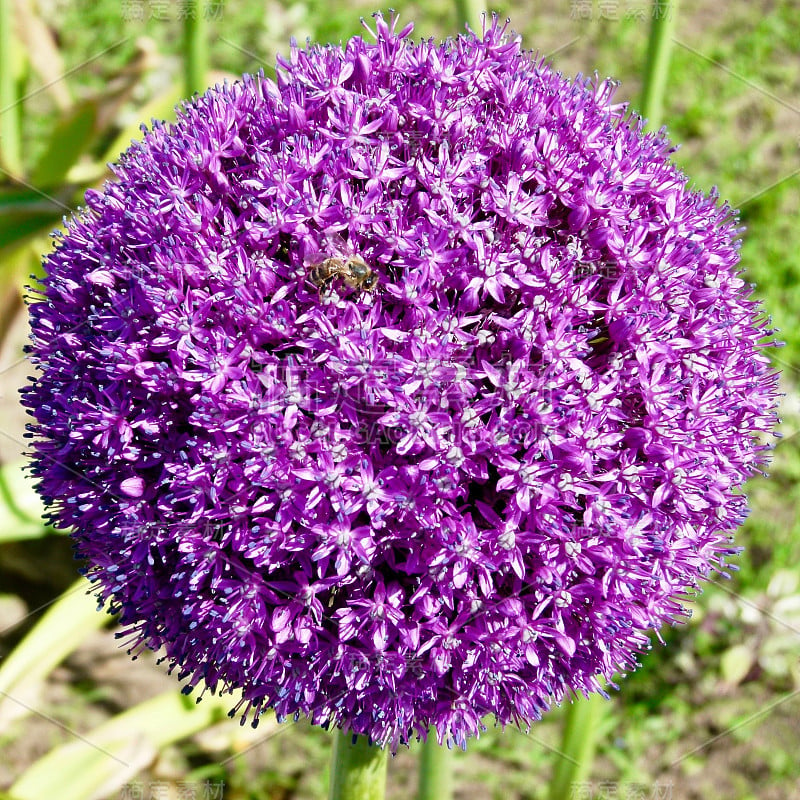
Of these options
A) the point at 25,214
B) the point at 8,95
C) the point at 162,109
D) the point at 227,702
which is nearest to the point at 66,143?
the point at 8,95

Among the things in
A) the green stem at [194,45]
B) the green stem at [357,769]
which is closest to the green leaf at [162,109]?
the green stem at [194,45]

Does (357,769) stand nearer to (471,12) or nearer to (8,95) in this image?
(471,12)

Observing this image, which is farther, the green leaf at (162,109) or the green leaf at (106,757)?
the green leaf at (162,109)

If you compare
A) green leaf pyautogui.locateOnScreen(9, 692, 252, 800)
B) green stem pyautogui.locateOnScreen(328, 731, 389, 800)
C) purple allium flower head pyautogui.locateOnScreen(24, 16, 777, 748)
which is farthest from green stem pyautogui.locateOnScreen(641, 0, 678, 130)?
green leaf pyautogui.locateOnScreen(9, 692, 252, 800)

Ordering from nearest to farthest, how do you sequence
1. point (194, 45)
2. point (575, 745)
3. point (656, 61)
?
point (656, 61) < point (575, 745) < point (194, 45)

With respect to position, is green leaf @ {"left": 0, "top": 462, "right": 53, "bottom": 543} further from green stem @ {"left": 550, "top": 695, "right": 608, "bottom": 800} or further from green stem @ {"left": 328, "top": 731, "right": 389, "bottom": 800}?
green stem @ {"left": 550, "top": 695, "right": 608, "bottom": 800}

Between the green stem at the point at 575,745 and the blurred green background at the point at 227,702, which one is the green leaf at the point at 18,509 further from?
the green stem at the point at 575,745

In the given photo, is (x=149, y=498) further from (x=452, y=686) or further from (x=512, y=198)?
(x=512, y=198)
